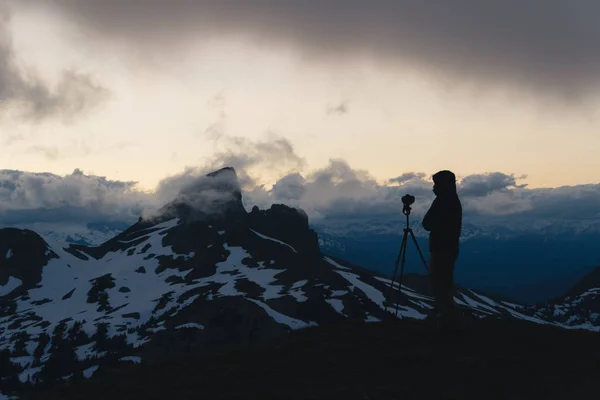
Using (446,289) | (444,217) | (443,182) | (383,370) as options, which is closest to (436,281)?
(446,289)

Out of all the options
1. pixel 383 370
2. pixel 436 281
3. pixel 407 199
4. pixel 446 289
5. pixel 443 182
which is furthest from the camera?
pixel 407 199

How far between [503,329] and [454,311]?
2346mm

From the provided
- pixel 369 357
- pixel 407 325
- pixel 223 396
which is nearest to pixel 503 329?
pixel 407 325

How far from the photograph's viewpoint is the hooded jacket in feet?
72.7

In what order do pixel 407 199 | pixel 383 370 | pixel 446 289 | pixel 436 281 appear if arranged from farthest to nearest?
pixel 407 199 → pixel 436 281 → pixel 446 289 → pixel 383 370

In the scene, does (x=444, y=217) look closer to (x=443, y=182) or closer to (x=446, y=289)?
(x=443, y=182)

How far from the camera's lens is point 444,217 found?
22.3m

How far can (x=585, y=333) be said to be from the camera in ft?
74.7

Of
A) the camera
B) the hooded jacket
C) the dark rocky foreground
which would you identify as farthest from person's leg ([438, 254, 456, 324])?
the camera

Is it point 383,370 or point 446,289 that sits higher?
point 446,289

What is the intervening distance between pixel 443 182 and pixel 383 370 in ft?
28.6

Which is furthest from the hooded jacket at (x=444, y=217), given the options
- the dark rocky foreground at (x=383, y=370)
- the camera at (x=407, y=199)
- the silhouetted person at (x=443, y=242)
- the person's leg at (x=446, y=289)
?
the dark rocky foreground at (x=383, y=370)

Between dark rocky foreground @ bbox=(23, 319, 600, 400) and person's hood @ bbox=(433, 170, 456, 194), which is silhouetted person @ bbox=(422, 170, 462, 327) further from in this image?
dark rocky foreground @ bbox=(23, 319, 600, 400)

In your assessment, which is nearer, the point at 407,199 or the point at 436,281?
the point at 436,281
